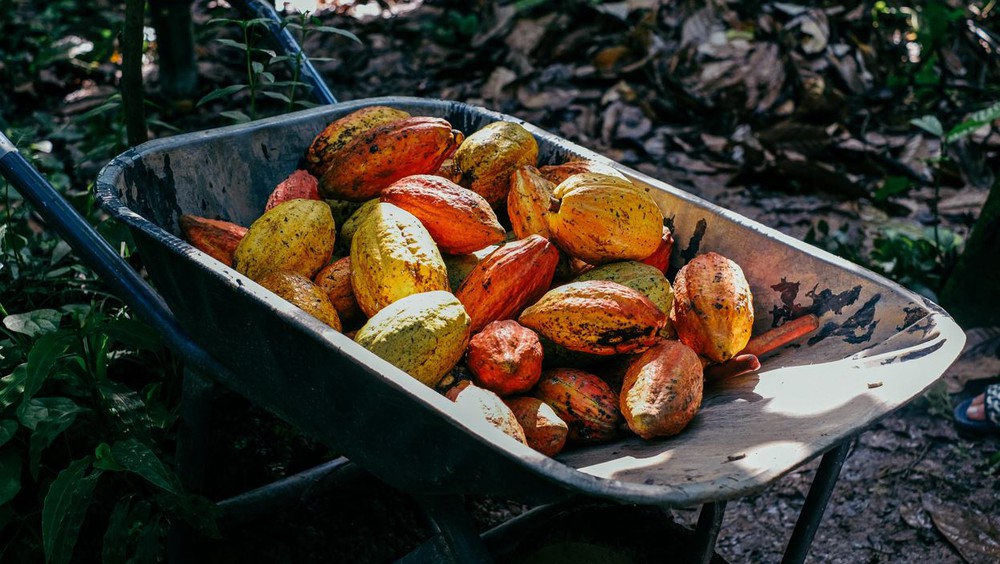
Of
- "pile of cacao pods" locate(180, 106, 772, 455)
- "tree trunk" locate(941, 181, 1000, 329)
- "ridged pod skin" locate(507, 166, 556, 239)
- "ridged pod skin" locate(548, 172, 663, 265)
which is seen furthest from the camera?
"tree trunk" locate(941, 181, 1000, 329)

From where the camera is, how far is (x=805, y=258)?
1485 mm

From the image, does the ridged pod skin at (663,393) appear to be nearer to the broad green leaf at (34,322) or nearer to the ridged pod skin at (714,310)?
the ridged pod skin at (714,310)

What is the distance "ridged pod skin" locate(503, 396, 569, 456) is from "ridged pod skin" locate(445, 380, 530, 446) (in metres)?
0.02

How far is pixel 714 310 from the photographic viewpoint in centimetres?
138

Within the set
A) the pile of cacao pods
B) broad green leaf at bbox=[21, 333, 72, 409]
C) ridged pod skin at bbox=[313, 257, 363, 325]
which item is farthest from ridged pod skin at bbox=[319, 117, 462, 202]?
broad green leaf at bbox=[21, 333, 72, 409]

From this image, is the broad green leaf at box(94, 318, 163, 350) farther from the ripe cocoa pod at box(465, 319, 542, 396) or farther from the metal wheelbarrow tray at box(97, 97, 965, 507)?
the ripe cocoa pod at box(465, 319, 542, 396)

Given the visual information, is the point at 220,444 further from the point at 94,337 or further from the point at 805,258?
the point at 805,258

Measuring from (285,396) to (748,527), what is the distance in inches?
53.5

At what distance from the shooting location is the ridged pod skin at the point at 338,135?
70.4 inches

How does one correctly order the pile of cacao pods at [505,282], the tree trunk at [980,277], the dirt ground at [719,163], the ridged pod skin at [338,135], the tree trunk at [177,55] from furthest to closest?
1. the tree trunk at [177,55]
2. the tree trunk at [980,277]
3. the dirt ground at [719,163]
4. the ridged pod skin at [338,135]
5. the pile of cacao pods at [505,282]

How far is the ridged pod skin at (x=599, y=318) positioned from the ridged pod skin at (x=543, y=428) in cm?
14

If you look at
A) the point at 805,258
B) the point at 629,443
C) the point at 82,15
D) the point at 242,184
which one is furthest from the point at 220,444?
the point at 82,15

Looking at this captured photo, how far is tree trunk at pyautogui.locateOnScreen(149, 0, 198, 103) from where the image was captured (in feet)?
12.9

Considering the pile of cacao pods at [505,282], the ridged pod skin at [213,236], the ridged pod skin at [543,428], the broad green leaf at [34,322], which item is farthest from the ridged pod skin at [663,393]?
the broad green leaf at [34,322]
